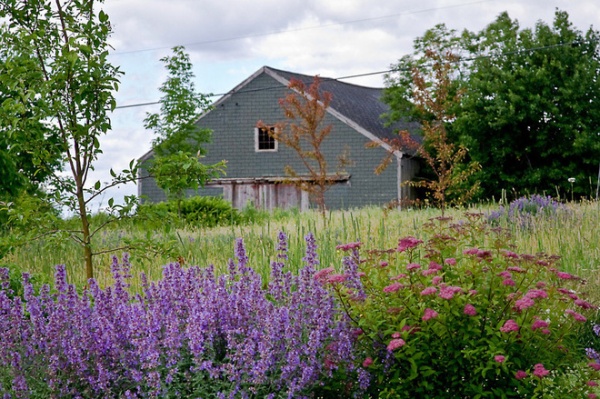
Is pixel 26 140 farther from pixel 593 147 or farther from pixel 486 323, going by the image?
pixel 593 147

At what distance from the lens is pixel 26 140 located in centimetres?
671

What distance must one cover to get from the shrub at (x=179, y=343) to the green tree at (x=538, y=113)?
26642 millimetres

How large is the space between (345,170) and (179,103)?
10.1 metres

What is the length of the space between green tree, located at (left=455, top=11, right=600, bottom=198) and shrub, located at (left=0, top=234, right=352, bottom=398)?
87.4 ft

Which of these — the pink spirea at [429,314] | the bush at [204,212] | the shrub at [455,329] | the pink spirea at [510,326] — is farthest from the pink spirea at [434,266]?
the bush at [204,212]

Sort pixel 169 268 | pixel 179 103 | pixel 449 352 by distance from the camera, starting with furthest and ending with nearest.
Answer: pixel 179 103
pixel 169 268
pixel 449 352

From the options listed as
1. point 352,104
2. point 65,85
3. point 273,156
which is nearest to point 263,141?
point 273,156

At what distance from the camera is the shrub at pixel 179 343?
4176 mm

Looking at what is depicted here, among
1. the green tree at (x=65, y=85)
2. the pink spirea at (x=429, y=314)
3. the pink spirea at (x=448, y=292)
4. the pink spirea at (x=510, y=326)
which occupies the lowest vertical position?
the pink spirea at (x=510, y=326)

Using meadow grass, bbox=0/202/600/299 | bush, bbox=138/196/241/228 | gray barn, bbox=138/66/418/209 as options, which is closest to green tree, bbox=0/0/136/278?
meadow grass, bbox=0/202/600/299

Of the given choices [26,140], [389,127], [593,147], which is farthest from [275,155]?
[26,140]

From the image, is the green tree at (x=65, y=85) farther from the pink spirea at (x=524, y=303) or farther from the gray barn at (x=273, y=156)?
the gray barn at (x=273, y=156)

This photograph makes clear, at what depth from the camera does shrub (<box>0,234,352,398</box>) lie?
13.7 feet

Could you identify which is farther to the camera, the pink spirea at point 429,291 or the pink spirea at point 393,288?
the pink spirea at point 393,288
